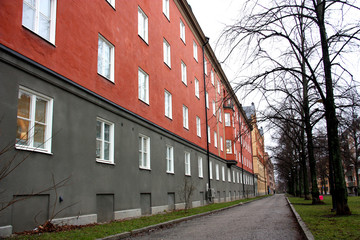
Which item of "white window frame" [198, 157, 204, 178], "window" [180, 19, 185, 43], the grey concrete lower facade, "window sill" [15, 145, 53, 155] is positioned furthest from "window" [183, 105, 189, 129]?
"window sill" [15, 145, 53, 155]

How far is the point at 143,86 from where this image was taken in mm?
16547

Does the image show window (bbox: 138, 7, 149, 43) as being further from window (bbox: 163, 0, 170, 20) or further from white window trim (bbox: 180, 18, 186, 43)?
white window trim (bbox: 180, 18, 186, 43)

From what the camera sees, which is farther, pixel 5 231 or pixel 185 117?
pixel 185 117

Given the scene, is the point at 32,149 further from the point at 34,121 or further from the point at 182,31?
the point at 182,31

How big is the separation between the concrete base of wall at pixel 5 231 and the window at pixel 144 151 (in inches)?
315

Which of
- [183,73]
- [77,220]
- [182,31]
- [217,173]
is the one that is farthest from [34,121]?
[217,173]

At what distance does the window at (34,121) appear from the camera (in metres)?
8.16

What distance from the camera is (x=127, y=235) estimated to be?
8.66m

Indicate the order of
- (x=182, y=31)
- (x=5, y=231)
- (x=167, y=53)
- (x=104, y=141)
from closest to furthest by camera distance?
→ (x=5, y=231), (x=104, y=141), (x=167, y=53), (x=182, y=31)

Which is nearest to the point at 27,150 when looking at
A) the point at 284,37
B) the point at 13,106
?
the point at 13,106

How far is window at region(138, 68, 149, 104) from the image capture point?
16.1 metres

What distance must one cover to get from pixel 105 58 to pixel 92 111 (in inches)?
109

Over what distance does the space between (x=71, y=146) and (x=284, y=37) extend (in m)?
7.87

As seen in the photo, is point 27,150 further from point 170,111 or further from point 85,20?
point 170,111
